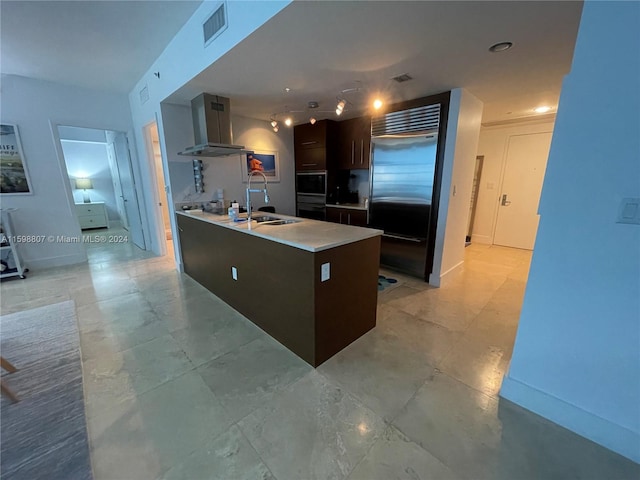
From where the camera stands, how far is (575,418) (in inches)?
55.1

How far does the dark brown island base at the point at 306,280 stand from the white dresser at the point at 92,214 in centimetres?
644

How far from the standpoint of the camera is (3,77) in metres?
3.37

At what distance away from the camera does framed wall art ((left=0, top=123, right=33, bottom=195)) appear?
11.5ft

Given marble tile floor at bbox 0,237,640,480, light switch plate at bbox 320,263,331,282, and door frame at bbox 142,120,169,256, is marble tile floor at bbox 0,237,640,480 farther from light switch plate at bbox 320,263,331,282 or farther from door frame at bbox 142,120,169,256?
door frame at bbox 142,120,169,256

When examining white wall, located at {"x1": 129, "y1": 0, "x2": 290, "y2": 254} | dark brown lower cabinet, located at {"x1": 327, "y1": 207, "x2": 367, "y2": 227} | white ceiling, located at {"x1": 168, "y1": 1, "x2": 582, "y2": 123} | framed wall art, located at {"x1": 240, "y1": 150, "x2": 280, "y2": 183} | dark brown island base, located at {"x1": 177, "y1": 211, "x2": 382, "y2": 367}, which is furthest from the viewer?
framed wall art, located at {"x1": 240, "y1": 150, "x2": 280, "y2": 183}

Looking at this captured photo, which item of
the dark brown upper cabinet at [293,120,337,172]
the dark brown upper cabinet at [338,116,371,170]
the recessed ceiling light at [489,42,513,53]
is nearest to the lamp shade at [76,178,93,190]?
the dark brown upper cabinet at [293,120,337,172]

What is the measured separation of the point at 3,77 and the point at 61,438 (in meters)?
4.68

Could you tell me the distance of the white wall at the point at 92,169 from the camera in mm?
6938

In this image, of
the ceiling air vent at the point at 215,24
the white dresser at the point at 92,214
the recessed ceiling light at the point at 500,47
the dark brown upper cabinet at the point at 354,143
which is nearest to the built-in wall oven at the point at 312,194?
the dark brown upper cabinet at the point at 354,143

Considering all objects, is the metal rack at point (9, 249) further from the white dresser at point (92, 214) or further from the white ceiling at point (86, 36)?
the white dresser at point (92, 214)

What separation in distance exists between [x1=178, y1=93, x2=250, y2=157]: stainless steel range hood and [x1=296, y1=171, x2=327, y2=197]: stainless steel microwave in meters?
1.74

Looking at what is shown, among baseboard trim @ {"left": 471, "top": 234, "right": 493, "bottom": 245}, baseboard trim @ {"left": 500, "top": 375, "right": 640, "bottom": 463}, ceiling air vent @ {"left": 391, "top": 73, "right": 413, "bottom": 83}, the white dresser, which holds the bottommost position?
baseboard trim @ {"left": 500, "top": 375, "right": 640, "bottom": 463}

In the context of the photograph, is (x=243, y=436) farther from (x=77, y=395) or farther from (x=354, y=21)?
(x=354, y=21)

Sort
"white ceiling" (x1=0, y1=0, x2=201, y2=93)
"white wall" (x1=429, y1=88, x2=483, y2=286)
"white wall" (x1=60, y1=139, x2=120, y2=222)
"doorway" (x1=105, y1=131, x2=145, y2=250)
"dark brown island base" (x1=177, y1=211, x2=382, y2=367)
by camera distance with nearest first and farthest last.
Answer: "dark brown island base" (x1=177, y1=211, x2=382, y2=367) < "white ceiling" (x1=0, y1=0, x2=201, y2=93) < "white wall" (x1=429, y1=88, x2=483, y2=286) < "doorway" (x1=105, y1=131, x2=145, y2=250) < "white wall" (x1=60, y1=139, x2=120, y2=222)
